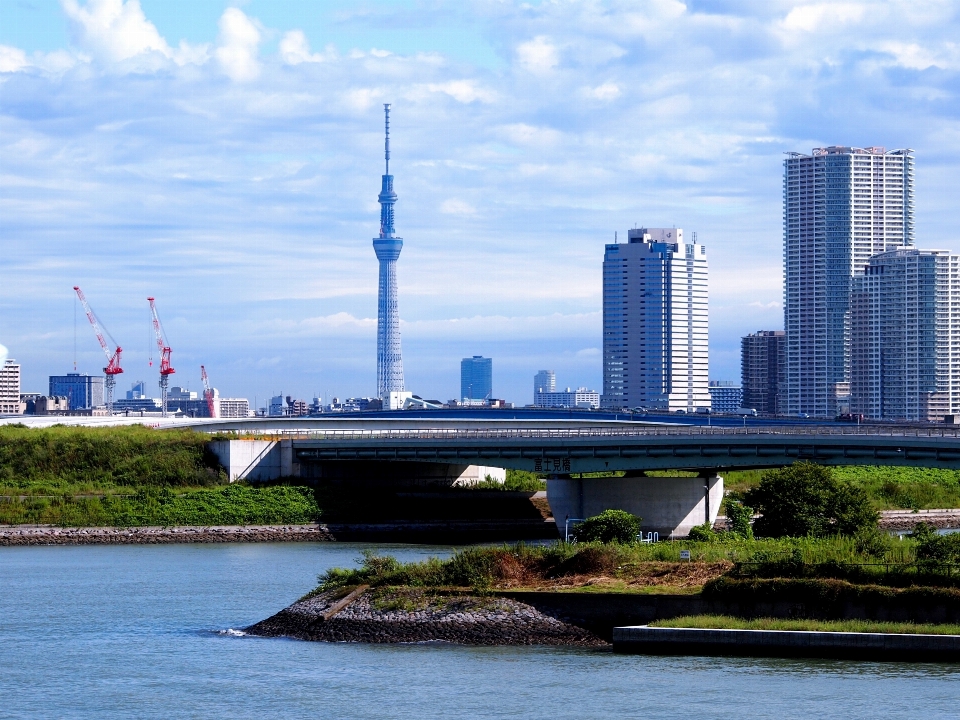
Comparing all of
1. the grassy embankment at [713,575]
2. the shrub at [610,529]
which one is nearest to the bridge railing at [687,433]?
the shrub at [610,529]

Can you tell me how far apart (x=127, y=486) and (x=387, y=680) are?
204 ft

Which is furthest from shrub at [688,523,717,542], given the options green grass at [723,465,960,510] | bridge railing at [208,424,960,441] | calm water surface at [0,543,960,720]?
green grass at [723,465,960,510]

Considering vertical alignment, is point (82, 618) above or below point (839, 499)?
below

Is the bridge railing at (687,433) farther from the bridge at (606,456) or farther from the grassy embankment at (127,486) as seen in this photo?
the grassy embankment at (127,486)

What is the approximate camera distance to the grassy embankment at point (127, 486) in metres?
96.9

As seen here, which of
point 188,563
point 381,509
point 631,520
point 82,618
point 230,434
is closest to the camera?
point 82,618

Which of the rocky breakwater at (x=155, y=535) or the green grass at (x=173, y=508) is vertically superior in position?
the green grass at (x=173, y=508)

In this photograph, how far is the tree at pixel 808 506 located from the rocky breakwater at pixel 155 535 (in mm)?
36937

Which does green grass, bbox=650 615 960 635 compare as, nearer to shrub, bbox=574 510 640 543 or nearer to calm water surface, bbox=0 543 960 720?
calm water surface, bbox=0 543 960 720

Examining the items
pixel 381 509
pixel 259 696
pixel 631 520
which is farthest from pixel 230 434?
pixel 259 696

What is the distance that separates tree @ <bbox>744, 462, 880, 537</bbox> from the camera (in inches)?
2480

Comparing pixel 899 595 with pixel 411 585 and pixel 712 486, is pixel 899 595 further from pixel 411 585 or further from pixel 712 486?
pixel 712 486

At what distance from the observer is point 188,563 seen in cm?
7800

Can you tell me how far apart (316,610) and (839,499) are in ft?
77.7
